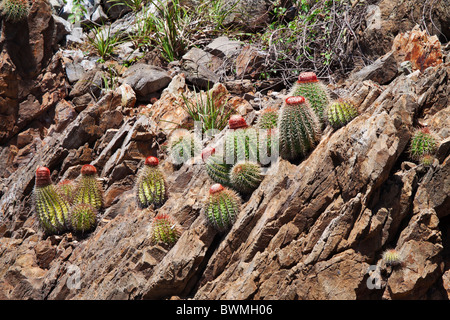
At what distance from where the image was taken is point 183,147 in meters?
5.65

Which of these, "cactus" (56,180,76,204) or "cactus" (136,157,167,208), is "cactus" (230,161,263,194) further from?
"cactus" (56,180,76,204)

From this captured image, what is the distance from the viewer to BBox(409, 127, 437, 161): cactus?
432 centimetres

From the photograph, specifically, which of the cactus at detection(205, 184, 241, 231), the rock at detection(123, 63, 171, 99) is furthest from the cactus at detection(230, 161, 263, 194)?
the rock at detection(123, 63, 171, 99)

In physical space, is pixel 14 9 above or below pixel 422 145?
above

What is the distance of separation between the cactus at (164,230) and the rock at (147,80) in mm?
3261

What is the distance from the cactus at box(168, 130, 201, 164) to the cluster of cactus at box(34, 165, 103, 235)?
1.06 metres

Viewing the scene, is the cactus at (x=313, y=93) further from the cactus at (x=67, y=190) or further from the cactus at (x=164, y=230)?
the cactus at (x=67, y=190)

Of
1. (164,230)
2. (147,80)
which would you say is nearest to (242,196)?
(164,230)

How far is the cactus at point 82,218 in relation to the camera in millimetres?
5508

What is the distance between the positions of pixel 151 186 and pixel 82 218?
0.99 metres

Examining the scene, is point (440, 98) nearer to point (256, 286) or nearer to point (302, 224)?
point (302, 224)

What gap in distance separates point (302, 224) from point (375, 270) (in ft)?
2.41

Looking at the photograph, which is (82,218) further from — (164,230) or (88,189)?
(164,230)

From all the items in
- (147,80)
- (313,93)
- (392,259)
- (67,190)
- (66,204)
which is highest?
(313,93)
